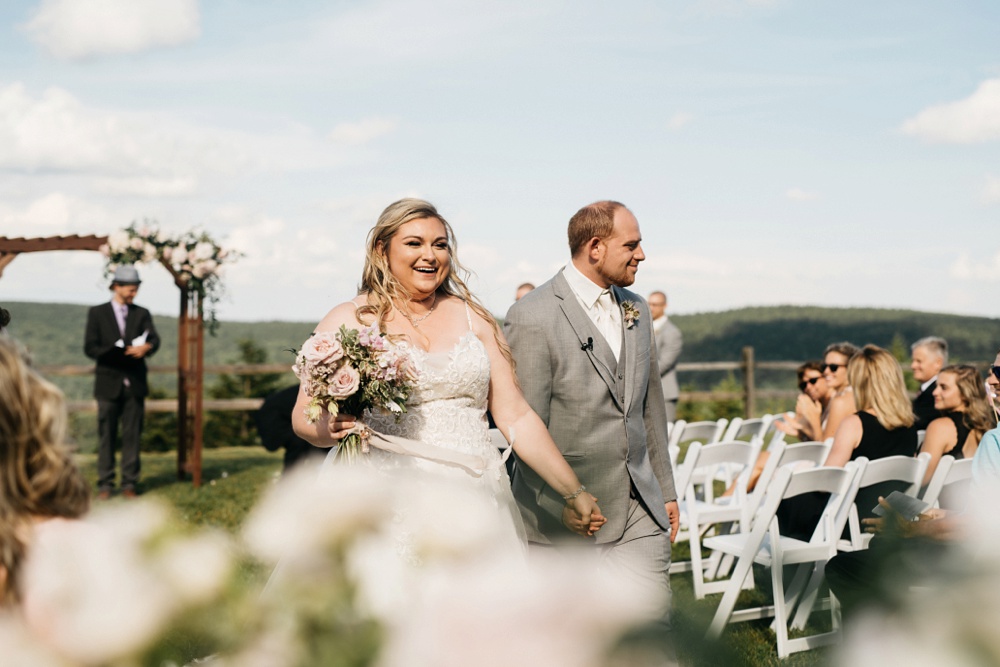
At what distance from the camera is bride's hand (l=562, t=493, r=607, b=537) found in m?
4.57

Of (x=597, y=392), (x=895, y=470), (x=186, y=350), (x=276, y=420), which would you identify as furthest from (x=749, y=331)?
(x=597, y=392)

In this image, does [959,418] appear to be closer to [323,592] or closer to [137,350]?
[323,592]

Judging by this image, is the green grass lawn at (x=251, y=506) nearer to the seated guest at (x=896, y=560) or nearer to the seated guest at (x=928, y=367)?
the seated guest at (x=896, y=560)

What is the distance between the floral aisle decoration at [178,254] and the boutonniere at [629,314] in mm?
8549

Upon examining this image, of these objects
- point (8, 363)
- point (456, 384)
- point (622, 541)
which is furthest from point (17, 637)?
point (622, 541)

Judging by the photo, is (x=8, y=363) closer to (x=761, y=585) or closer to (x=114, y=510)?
(x=114, y=510)

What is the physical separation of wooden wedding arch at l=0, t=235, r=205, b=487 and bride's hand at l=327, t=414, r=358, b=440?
8.85 m

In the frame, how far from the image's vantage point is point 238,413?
24.2 m

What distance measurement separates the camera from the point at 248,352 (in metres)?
23.9

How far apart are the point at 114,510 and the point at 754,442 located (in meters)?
7.17

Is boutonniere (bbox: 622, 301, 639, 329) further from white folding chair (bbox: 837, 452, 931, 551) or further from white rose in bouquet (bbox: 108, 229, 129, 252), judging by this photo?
white rose in bouquet (bbox: 108, 229, 129, 252)

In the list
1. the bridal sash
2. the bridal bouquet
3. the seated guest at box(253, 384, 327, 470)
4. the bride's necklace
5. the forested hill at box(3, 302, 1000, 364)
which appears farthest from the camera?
the forested hill at box(3, 302, 1000, 364)

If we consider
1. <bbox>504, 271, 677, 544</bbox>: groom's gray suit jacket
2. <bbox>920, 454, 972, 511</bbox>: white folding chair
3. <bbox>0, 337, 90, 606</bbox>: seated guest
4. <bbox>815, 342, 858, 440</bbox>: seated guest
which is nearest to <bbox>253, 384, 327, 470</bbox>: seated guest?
<bbox>504, 271, 677, 544</bbox>: groom's gray suit jacket

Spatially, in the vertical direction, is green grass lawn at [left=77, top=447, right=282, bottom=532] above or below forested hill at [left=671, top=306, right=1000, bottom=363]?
above
